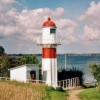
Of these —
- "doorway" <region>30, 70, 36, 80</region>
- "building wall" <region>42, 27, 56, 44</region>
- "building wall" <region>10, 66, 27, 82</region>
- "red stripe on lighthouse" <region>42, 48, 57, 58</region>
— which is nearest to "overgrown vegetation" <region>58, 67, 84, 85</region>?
"doorway" <region>30, 70, 36, 80</region>

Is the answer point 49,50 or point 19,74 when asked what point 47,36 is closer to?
point 49,50

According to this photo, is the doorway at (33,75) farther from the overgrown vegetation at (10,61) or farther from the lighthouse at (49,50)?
the overgrown vegetation at (10,61)

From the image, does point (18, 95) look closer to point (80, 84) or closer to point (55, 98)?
point (55, 98)

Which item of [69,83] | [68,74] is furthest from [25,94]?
[68,74]

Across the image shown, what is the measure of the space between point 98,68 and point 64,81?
19.0 feet

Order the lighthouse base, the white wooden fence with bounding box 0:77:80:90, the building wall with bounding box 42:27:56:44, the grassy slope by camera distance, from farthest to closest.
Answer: the white wooden fence with bounding box 0:77:80:90 → the building wall with bounding box 42:27:56:44 → the lighthouse base → the grassy slope

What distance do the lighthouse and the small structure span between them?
97 cm

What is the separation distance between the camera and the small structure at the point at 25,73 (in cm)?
3747

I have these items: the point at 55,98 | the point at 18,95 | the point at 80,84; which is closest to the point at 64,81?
the point at 80,84

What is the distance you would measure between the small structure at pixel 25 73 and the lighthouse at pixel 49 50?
972 millimetres

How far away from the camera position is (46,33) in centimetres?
3844

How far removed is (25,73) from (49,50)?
11.1 ft

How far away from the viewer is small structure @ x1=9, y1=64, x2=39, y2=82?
3747 cm

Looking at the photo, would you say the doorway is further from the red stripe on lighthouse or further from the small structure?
the red stripe on lighthouse
